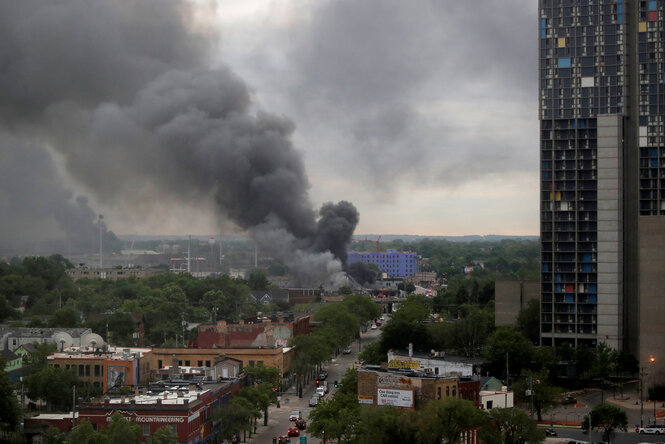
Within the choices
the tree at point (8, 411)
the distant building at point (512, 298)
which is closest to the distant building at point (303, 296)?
the distant building at point (512, 298)

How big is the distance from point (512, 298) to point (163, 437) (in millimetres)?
42321

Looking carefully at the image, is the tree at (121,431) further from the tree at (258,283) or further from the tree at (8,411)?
the tree at (258,283)

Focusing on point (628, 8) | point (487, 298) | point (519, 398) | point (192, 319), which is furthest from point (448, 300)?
point (519, 398)

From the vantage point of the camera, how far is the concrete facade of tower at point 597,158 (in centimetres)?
6631

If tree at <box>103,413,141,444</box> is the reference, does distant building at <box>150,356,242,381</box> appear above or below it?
above

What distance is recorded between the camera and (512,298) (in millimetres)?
76000

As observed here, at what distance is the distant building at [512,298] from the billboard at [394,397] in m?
38.0

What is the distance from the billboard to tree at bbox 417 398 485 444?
7.26 feet

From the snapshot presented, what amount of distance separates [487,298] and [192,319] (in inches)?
1204

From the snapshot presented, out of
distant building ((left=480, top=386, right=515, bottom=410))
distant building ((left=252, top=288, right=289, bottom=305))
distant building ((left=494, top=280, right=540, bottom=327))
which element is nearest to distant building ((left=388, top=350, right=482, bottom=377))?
distant building ((left=480, top=386, right=515, bottom=410))

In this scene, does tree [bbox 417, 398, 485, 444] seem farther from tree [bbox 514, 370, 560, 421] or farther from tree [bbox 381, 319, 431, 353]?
tree [bbox 381, 319, 431, 353]

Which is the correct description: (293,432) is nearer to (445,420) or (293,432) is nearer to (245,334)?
(445,420)

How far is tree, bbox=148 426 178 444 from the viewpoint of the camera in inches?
1515

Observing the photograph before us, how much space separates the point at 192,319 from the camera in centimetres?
8825
